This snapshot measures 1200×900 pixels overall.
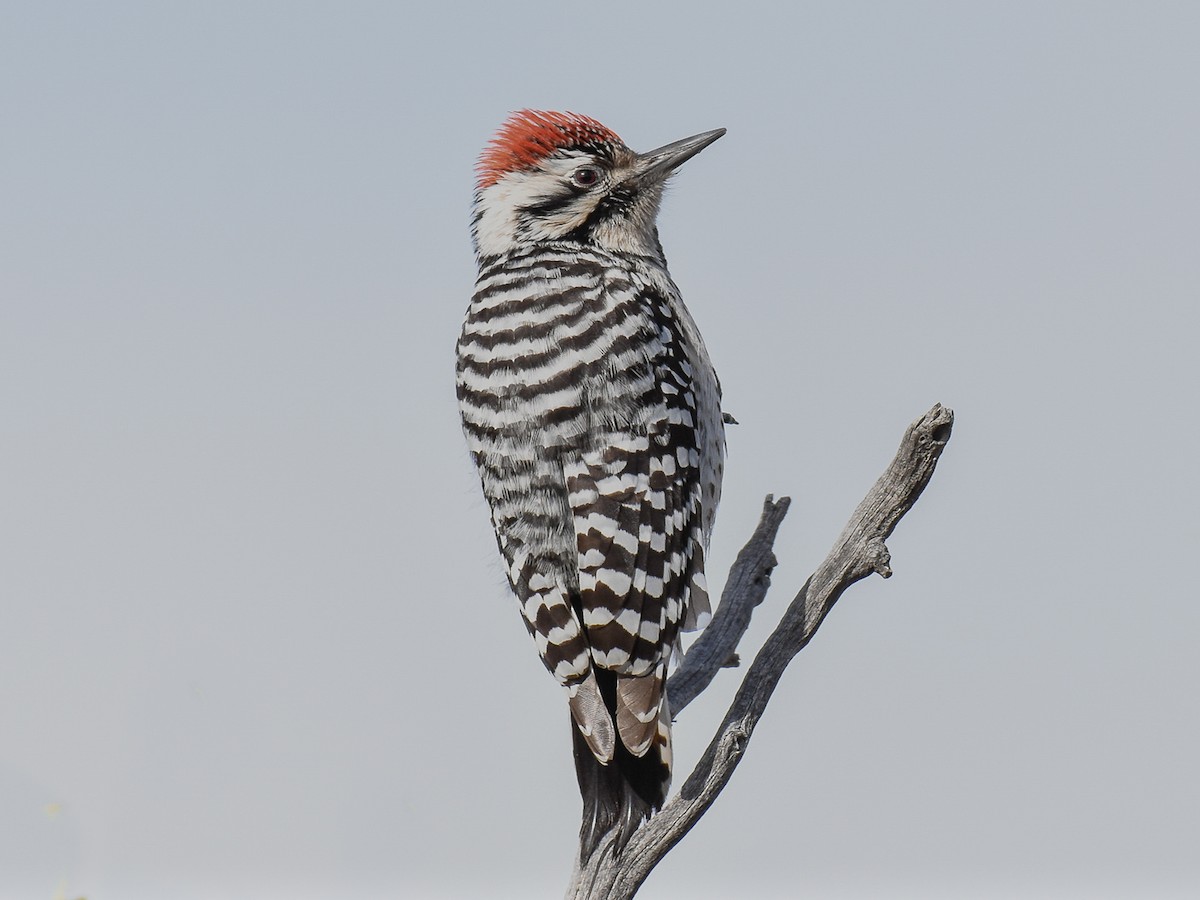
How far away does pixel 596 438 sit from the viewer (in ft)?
15.3

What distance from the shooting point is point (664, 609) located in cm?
452

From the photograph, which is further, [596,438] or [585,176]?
[585,176]

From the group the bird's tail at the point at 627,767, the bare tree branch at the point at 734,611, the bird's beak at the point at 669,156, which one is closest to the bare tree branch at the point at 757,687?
the bird's tail at the point at 627,767

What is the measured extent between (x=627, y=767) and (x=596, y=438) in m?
1.23

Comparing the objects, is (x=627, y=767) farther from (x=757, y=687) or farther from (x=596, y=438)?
(x=596, y=438)

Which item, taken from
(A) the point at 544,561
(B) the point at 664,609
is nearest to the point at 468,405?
(A) the point at 544,561

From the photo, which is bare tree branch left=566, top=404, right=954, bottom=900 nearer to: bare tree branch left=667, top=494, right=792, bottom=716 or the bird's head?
bare tree branch left=667, top=494, right=792, bottom=716

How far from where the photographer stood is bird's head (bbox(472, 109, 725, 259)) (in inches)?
215

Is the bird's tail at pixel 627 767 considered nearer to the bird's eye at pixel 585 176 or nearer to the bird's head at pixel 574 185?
the bird's head at pixel 574 185

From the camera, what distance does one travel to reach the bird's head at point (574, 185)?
545 cm

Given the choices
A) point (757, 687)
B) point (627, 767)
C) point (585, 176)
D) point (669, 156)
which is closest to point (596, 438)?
point (757, 687)

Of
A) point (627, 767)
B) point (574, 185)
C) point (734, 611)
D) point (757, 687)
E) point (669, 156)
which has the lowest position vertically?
point (627, 767)

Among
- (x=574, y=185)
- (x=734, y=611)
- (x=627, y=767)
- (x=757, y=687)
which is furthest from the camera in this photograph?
(x=574, y=185)

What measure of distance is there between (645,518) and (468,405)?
94 centimetres
